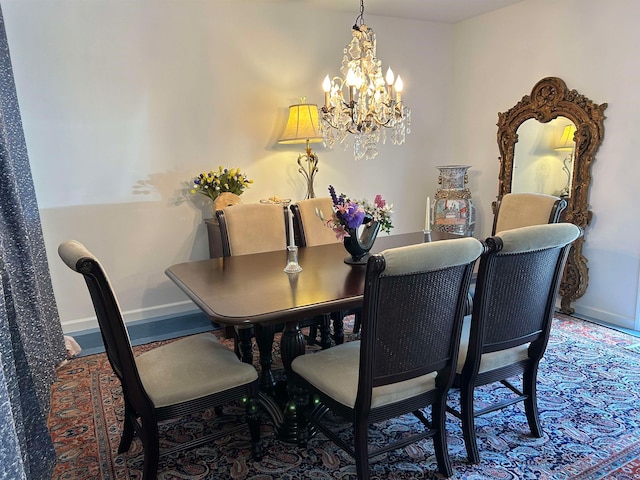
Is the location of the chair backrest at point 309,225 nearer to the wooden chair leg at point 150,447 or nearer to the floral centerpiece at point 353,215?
the floral centerpiece at point 353,215

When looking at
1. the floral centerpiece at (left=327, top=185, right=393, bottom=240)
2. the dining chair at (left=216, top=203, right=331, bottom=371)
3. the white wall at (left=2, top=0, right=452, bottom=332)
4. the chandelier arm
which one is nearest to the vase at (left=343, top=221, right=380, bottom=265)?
the floral centerpiece at (left=327, top=185, right=393, bottom=240)

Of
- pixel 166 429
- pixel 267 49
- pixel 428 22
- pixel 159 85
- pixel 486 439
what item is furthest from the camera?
pixel 428 22

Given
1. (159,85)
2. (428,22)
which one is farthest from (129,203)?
(428,22)

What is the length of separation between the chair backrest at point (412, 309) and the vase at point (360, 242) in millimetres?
763

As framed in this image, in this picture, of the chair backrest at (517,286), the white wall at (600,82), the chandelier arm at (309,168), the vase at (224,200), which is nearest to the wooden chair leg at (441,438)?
the chair backrest at (517,286)

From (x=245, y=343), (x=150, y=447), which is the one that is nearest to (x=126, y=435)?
(x=150, y=447)

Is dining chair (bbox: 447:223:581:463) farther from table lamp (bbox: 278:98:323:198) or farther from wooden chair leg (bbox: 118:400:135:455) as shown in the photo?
table lamp (bbox: 278:98:323:198)

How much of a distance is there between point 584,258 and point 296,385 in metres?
2.87

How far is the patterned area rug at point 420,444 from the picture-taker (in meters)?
1.99

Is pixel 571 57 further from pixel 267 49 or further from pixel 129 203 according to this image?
pixel 129 203

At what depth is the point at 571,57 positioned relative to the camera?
3.77 metres

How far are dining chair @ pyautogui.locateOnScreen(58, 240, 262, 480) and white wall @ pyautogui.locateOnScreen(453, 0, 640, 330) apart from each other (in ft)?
10.1

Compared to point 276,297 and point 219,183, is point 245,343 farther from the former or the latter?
point 219,183

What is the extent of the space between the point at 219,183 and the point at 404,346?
2.49 metres
